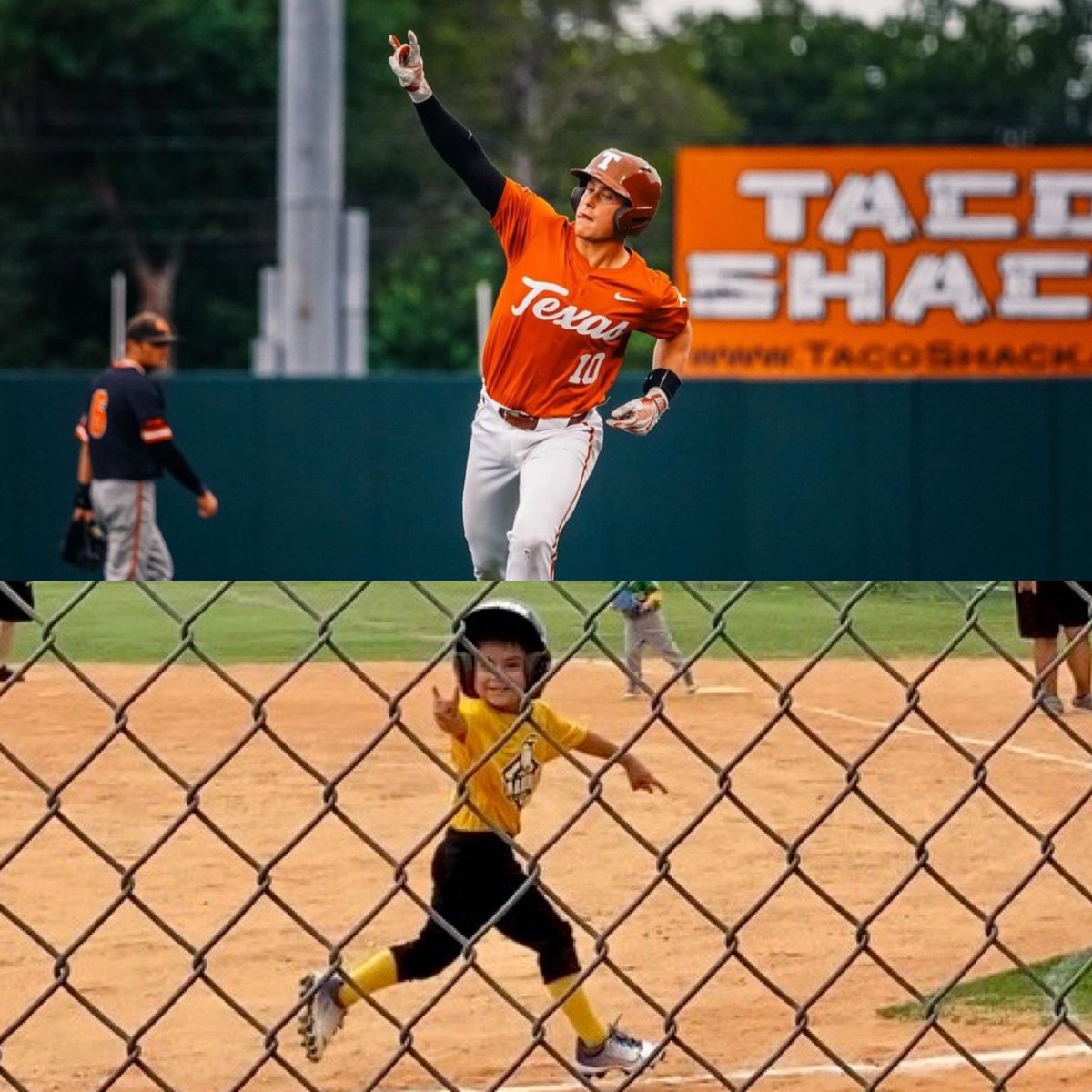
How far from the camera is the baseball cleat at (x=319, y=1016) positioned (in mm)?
3818

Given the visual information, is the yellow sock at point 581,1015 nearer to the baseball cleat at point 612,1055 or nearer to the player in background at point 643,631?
the baseball cleat at point 612,1055

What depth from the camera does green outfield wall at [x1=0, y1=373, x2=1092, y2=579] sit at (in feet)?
55.4

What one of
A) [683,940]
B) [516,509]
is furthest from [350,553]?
[683,940]

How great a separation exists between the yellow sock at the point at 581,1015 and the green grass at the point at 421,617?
778mm

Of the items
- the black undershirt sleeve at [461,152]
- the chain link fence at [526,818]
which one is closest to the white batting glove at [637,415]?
the black undershirt sleeve at [461,152]

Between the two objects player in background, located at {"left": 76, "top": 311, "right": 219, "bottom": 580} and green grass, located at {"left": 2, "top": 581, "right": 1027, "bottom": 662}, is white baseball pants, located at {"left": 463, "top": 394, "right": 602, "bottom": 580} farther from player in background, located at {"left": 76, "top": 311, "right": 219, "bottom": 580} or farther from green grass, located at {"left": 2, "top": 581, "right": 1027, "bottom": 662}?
green grass, located at {"left": 2, "top": 581, "right": 1027, "bottom": 662}

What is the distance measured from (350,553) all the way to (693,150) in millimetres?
9326

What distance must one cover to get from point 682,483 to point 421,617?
539 inches

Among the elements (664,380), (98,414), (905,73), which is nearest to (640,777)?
(664,380)

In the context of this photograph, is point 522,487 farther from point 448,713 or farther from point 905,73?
point 905,73

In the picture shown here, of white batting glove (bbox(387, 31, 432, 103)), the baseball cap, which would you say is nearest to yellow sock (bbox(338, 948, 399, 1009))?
white batting glove (bbox(387, 31, 432, 103))

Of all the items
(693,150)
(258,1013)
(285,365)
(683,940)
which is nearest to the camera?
(258,1013)

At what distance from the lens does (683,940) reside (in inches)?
173

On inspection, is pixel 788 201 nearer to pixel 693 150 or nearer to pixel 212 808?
pixel 693 150
